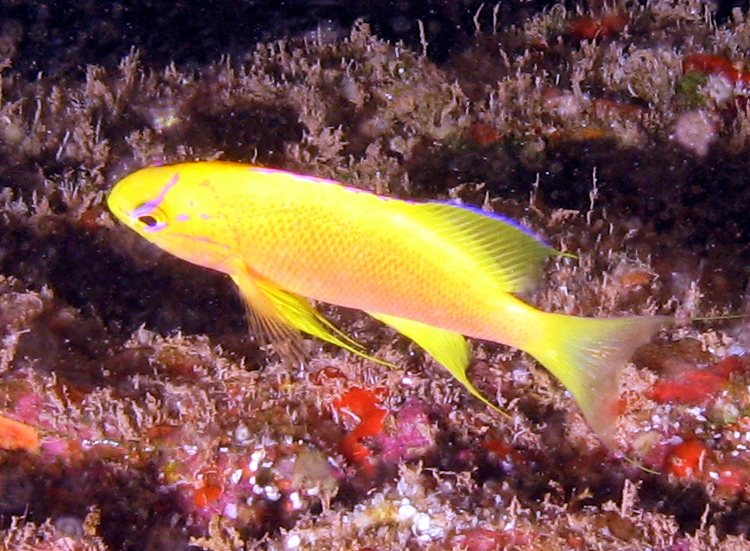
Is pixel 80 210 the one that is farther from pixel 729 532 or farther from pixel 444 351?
pixel 729 532

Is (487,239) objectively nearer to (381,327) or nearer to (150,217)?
(381,327)

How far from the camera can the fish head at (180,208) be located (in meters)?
2.51

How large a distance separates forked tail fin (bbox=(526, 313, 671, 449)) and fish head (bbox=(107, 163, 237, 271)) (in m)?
1.38

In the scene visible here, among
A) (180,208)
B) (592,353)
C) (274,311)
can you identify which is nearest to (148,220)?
(180,208)

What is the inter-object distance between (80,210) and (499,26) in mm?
3844

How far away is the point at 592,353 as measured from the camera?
2.48m

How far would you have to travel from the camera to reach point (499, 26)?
548cm

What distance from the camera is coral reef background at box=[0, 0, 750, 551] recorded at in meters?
3.15

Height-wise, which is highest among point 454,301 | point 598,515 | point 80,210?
point 454,301

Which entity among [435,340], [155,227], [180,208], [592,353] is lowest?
[435,340]

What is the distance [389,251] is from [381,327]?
102 centimetres

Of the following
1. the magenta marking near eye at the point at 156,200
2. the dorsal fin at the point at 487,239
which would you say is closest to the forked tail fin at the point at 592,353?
the dorsal fin at the point at 487,239

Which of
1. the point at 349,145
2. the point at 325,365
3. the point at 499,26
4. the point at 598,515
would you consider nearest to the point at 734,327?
the point at 598,515

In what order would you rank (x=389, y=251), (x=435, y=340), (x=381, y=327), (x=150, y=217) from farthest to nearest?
1. (x=381, y=327)
2. (x=435, y=340)
3. (x=150, y=217)
4. (x=389, y=251)
